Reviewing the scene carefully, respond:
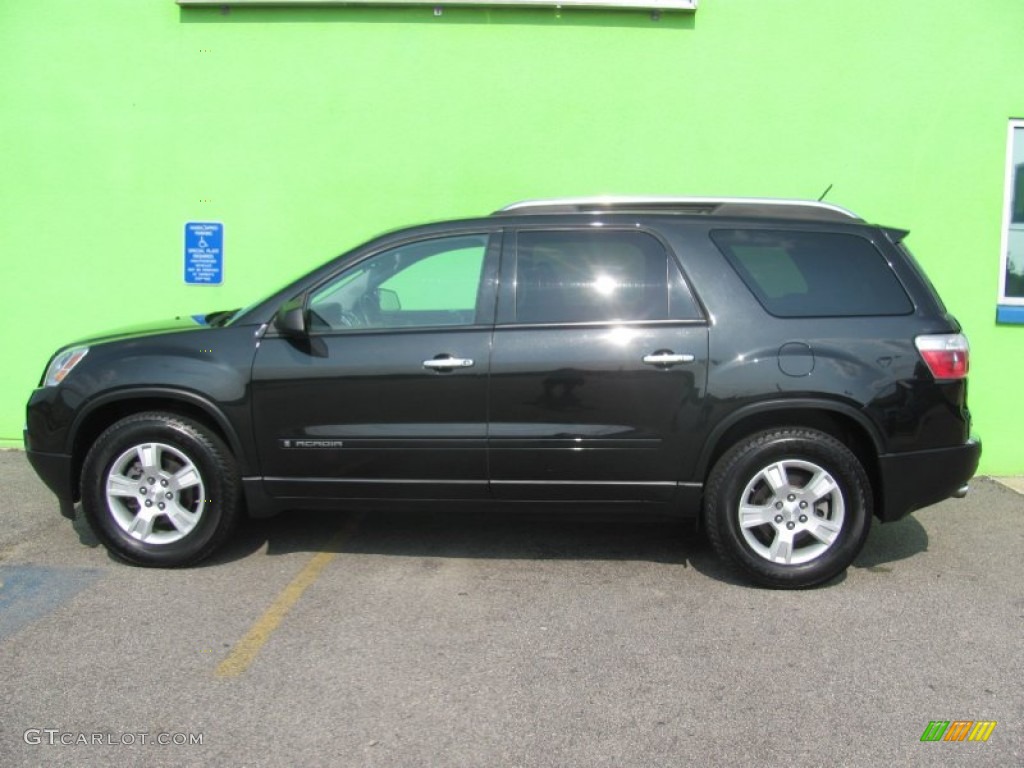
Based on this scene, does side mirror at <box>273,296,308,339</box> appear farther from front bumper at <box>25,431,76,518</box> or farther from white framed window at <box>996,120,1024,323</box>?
white framed window at <box>996,120,1024,323</box>

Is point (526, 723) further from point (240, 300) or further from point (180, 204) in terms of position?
point (180, 204)

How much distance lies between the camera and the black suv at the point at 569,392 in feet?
13.5

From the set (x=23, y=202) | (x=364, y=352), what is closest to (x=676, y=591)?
(x=364, y=352)

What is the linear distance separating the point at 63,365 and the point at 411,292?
1.86 meters

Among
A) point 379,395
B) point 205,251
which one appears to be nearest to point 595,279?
point 379,395

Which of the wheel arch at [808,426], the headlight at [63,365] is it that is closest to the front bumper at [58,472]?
the headlight at [63,365]

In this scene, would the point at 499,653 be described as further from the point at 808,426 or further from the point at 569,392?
the point at 808,426

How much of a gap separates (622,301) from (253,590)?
2302 millimetres

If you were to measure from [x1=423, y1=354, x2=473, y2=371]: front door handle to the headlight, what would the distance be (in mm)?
1847

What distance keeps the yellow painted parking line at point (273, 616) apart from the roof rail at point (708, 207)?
6.81ft

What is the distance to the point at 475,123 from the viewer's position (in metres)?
6.52

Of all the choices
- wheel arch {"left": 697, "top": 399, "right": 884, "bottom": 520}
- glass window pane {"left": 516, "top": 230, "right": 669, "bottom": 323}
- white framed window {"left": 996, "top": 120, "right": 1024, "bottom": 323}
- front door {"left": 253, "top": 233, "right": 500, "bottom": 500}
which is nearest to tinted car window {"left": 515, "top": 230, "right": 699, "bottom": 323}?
glass window pane {"left": 516, "top": 230, "right": 669, "bottom": 323}

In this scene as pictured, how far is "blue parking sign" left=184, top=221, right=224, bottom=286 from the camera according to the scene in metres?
6.71

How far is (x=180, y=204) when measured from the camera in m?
6.72
